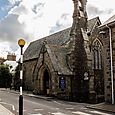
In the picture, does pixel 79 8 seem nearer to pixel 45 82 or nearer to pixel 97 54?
pixel 97 54

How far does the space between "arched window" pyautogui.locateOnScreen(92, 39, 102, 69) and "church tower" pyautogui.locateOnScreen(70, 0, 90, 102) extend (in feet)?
6.24

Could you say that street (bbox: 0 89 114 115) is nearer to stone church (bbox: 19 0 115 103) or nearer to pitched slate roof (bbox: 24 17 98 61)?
stone church (bbox: 19 0 115 103)

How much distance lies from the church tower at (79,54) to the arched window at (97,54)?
1.90 meters

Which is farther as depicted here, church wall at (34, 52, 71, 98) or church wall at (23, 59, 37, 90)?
church wall at (23, 59, 37, 90)

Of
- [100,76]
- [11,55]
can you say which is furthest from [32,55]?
[11,55]

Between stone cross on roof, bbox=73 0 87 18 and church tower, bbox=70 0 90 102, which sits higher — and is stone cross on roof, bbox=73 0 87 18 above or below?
above

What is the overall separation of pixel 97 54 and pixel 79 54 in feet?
9.94

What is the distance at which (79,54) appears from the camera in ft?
115

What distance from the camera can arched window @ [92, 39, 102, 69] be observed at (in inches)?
1395

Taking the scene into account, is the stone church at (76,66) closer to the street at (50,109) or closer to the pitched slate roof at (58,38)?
the pitched slate roof at (58,38)

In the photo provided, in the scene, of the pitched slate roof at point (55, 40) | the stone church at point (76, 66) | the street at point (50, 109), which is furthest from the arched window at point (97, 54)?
the street at point (50, 109)

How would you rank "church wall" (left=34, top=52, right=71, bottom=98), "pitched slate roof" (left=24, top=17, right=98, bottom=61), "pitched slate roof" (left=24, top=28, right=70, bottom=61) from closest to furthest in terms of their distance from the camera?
"church wall" (left=34, top=52, right=71, bottom=98)
"pitched slate roof" (left=24, top=17, right=98, bottom=61)
"pitched slate roof" (left=24, top=28, right=70, bottom=61)

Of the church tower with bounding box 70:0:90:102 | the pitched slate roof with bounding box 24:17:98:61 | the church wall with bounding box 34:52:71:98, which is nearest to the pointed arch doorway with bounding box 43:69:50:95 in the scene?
the church wall with bounding box 34:52:71:98

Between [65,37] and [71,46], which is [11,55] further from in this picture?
[71,46]
